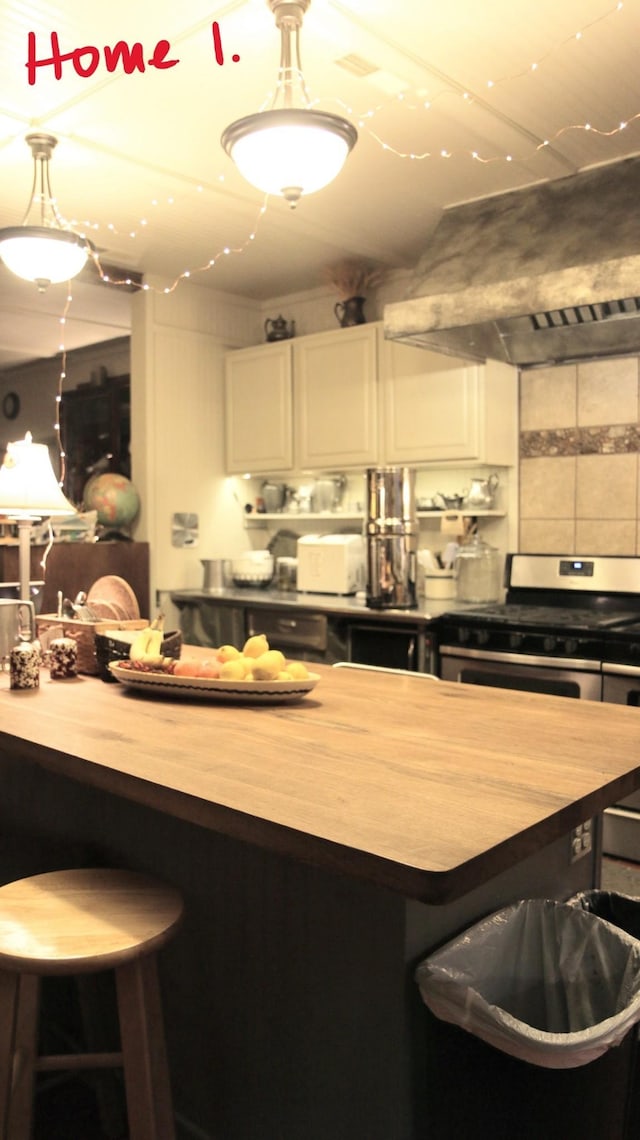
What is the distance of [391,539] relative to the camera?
4031 millimetres

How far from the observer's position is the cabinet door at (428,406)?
4027 millimetres

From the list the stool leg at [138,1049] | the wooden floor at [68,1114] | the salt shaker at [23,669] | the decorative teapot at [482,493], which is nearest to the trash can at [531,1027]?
the stool leg at [138,1049]

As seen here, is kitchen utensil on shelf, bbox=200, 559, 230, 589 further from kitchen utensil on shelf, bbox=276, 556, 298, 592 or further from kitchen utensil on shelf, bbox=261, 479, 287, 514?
kitchen utensil on shelf, bbox=261, 479, 287, 514

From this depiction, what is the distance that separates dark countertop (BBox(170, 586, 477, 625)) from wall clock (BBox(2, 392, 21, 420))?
392 centimetres

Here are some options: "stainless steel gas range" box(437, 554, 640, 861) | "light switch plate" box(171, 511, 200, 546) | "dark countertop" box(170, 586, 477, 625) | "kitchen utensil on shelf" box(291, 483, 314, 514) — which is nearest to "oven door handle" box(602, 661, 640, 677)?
"stainless steel gas range" box(437, 554, 640, 861)

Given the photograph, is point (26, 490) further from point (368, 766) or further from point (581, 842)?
point (581, 842)

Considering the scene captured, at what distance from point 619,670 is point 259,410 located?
101 inches

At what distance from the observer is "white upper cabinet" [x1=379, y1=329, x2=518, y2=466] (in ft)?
13.2

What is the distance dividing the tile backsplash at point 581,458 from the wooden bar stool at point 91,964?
2963mm

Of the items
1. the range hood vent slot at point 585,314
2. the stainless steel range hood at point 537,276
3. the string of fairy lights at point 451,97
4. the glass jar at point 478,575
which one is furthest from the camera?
the glass jar at point 478,575

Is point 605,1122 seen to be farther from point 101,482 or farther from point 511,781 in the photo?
point 101,482

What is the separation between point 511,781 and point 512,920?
273 millimetres

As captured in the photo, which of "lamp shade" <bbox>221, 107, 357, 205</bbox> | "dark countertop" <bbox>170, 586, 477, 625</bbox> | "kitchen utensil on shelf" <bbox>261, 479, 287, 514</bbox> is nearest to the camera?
"lamp shade" <bbox>221, 107, 357, 205</bbox>

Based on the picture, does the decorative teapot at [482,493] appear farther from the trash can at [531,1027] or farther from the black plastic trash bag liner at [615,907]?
the trash can at [531,1027]
